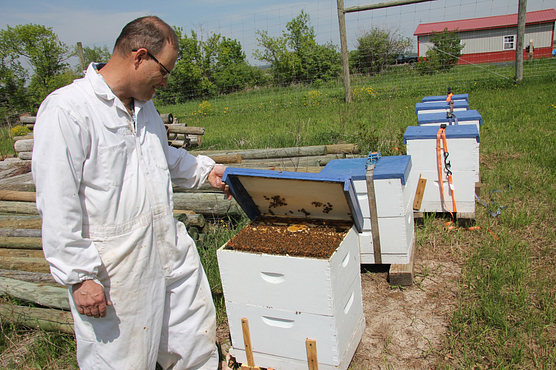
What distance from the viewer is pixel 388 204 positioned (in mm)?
2992

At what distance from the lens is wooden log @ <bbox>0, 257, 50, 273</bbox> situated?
131 inches

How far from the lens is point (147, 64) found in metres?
1.86

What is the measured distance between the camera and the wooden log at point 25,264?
332cm

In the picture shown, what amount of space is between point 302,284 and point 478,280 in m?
1.74

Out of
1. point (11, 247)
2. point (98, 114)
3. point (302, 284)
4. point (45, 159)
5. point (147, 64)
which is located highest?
point (147, 64)

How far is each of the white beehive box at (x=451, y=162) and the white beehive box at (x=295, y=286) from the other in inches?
71.5

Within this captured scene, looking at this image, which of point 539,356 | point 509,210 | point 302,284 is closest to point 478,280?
point 539,356

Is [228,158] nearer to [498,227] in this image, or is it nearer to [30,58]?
[498,227]

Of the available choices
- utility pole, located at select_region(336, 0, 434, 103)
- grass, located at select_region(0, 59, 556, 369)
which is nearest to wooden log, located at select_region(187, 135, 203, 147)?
grass, located at select_region(0, 59, 556, 369)

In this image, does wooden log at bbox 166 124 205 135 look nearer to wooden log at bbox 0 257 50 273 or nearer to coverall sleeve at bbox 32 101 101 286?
wooden log at bbox 0 257 50 273

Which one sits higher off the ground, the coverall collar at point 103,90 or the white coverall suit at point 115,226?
the coverall collar at point 103,90

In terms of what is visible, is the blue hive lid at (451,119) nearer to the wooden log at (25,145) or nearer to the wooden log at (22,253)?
the wooden log at (22,253)

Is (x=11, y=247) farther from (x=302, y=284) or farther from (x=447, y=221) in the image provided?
(x=447, y=221)

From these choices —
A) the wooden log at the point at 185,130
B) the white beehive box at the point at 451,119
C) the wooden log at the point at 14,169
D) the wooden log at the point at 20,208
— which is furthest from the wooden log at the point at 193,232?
the wooden log at the point at 14,169
